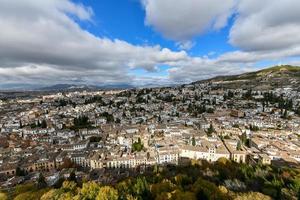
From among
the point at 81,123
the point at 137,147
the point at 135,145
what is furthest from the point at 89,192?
the point at 81,123

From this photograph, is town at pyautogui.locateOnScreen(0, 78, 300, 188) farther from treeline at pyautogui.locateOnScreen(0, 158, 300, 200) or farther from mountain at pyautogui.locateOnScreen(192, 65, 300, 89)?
mountain at pyautogui.locateOnScreen(192, 65, 300, 89)

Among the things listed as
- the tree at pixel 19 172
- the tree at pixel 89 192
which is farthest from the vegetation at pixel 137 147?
the tree at pixel 89 192

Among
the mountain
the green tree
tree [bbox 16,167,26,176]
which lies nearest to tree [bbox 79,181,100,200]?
the green tree

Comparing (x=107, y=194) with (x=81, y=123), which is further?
(x=81, y=123)

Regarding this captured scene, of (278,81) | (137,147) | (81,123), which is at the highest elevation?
(278,81)

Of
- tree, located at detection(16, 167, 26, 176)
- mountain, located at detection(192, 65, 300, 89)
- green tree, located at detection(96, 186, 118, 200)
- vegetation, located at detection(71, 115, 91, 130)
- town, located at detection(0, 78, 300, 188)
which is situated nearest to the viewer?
green tree, located at detection(96, 186, 118, 200)

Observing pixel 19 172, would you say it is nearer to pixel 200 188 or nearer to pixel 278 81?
pixel 200 188

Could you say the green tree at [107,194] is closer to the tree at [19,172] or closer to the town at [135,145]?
the town at [135,145]

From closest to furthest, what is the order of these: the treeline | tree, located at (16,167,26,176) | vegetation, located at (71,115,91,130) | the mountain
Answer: the treeline < tree, located at (16,167,26,176) < vegetation, located at (71,115,91,130) < the mountain

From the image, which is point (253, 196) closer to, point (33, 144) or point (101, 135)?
point (101, 135)
